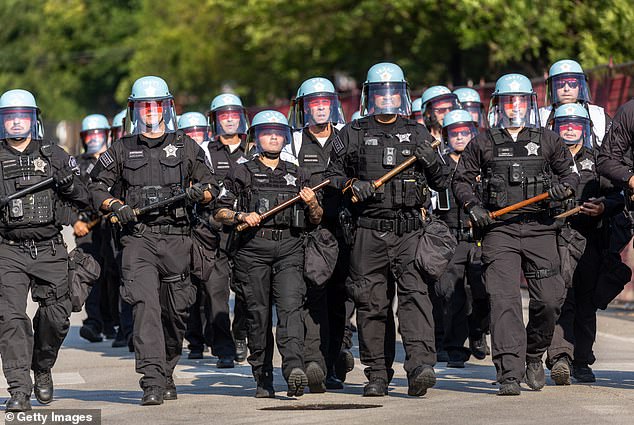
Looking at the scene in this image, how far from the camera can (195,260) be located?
1106 cm

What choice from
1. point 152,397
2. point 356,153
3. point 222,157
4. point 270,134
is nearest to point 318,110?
point 270,134

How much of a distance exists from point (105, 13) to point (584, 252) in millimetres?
63604

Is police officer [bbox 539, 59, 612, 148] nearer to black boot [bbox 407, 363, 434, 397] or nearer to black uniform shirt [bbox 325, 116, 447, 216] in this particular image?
black uniform shirt [bbox 325, 116, 447, 216]

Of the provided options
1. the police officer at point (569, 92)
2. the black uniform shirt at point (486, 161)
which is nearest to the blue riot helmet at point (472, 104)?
the police officer at point (569, 92)

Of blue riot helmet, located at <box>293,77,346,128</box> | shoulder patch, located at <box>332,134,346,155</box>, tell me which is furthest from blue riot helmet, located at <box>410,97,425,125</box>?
shoulder patch, located at <box>332,134,346,155</box>

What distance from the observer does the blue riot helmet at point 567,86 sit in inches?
500

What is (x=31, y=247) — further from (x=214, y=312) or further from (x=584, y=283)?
(x=584, y=283)

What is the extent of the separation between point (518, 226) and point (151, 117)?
2.67 m

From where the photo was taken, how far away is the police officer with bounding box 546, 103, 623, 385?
11070 mm

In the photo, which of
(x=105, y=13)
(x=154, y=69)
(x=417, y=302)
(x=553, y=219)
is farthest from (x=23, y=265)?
(x=105, y=13)

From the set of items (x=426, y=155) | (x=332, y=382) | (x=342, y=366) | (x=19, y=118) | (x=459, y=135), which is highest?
(x=459, y=135)

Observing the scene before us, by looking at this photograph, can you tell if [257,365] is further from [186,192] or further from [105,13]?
[105,13]

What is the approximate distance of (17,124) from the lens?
10.7 meters

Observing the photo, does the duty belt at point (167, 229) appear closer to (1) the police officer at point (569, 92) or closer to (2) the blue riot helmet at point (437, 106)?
(1) the police officer at point (569, 92)
